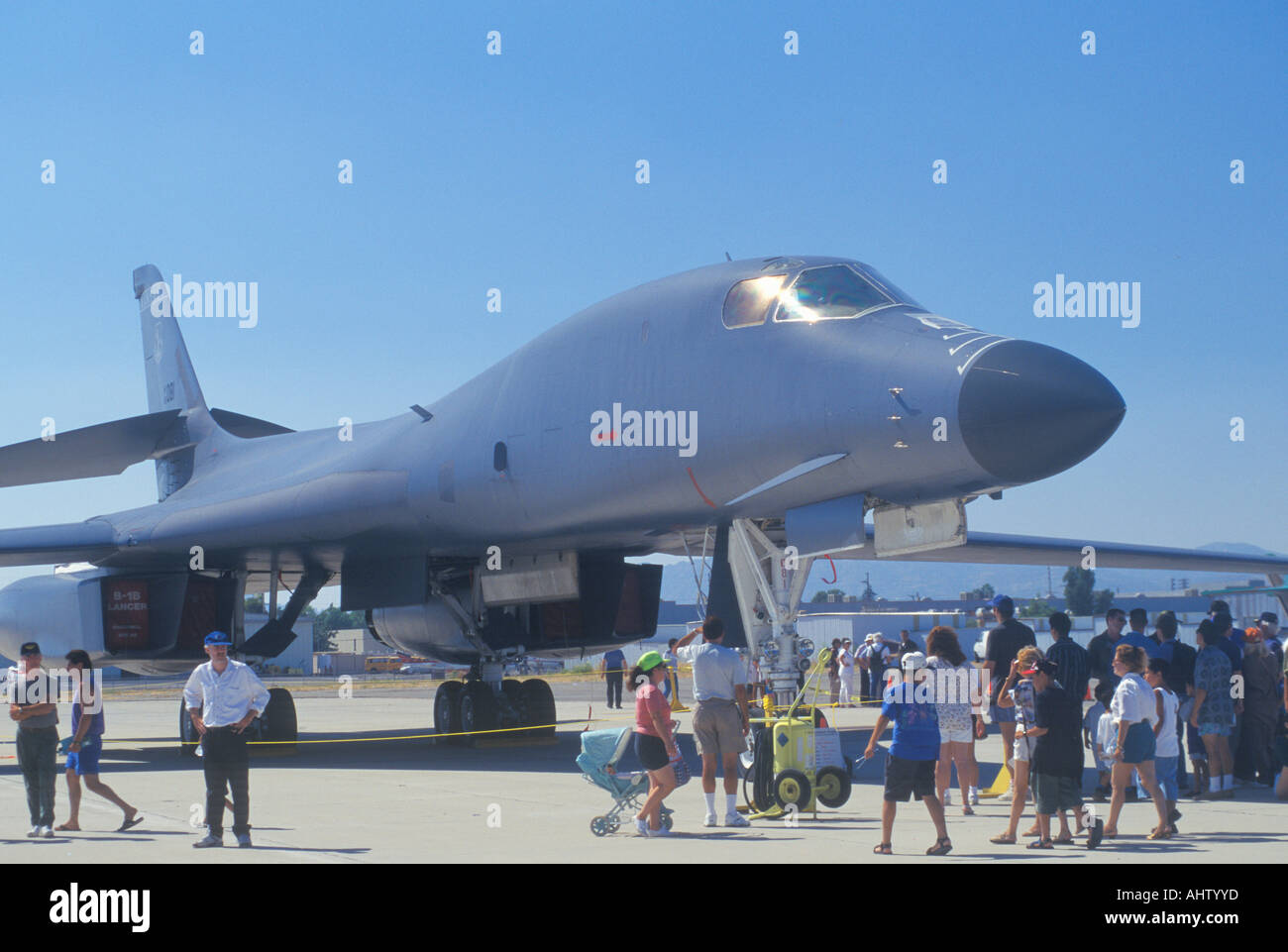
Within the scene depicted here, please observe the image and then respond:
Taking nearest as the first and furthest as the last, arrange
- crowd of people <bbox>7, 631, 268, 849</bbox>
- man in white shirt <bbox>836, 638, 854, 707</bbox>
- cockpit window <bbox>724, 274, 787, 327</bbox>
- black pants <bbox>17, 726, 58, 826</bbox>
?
crowd of people <bbox>7, 631, 268, 849</bbox> < black pants <bbox>17, 726, 58, 826</bbox> < cockpit window <bbox>724, 274, 787, 327</bbox> < man in white shirt <bbox>836, 638, 854, 707</bbox>

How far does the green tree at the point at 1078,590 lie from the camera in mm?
113856

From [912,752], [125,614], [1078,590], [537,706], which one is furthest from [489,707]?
[1078,590]

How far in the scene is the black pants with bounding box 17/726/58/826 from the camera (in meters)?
8.95

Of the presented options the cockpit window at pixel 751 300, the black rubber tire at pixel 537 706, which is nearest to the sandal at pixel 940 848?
the cockpit window at pixel 751 300

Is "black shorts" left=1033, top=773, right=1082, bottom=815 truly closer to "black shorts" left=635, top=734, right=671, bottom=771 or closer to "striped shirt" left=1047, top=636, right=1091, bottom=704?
"striped shirt" left=1047, top=636, right=1091, bottom=704

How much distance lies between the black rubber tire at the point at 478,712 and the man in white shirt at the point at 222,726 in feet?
27.1

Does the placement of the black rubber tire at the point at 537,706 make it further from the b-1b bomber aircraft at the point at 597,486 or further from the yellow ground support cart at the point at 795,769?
the yellow ground support cart at the point at 795,769

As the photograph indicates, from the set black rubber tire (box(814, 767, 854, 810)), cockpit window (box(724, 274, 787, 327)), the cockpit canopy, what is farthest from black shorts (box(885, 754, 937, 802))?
cockpit window (box(724, 274, 787, 327))

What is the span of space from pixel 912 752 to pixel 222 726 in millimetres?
4187

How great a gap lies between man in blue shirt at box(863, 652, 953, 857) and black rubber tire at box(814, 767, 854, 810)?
1.73m

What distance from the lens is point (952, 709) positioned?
960 cm

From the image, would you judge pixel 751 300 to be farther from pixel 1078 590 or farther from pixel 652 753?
pixel 1078 590

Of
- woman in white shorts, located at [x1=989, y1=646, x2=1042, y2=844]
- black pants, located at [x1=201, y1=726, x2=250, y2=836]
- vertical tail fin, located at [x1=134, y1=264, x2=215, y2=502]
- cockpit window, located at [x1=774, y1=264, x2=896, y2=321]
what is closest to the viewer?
black pants, located at [x1=201, y1=726, x2=250, y2=836]

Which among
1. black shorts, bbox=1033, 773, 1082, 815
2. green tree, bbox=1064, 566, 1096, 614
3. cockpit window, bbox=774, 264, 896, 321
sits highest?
cockpit window, bbox=774, 264, 896, 321
